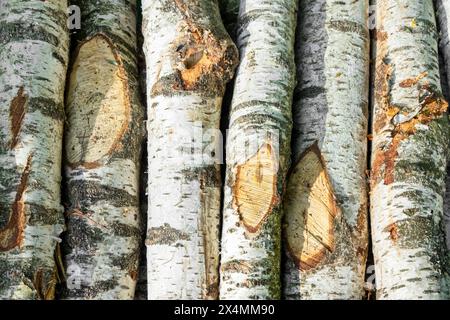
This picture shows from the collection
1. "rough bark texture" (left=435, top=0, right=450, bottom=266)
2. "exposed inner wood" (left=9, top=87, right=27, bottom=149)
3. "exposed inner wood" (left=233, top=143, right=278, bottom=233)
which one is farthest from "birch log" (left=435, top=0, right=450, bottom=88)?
"exposed inner wood" (left=9, top=87, right=27, bottom=149)

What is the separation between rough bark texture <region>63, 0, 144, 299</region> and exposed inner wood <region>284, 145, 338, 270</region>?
74cm

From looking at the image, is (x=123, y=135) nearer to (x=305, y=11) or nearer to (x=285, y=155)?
(x=285, y=155)

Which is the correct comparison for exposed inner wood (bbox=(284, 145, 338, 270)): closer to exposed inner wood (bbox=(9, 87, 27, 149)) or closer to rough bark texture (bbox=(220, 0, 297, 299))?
rough bark texture (bbox=(220, 0, 297, 299))

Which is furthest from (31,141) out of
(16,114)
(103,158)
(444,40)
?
(444,40)

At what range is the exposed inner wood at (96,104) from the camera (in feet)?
12.7

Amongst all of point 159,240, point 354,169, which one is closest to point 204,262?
point 159,240

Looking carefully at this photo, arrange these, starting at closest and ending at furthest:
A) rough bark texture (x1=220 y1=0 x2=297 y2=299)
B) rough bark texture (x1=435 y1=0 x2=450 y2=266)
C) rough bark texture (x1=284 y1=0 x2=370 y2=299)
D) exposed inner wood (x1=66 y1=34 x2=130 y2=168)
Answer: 1. rough bark texture (x1=220 y1=0 x2=297 y2=299)
2. rough bark texture (x1=284 y1=0 x2=370 y2=299)
3. exposed inner wood (x1=66 y1=34 x2=130 y2=168)
4. rough bark texture (x1=435 y1=0 x2=450 y2=266)

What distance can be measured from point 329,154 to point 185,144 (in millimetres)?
691

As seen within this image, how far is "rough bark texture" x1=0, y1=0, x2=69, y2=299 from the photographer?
3529mm

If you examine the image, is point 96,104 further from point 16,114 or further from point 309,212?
point 309,212

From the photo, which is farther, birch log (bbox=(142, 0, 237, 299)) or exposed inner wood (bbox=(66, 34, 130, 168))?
exposed inner wood (bbox=(66, 34, 130, 168))

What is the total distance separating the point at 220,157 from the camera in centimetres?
382

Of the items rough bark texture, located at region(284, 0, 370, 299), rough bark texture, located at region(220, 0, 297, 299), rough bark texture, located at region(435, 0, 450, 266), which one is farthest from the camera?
rough bark texture, located at region(435, 0, 450, 266)
